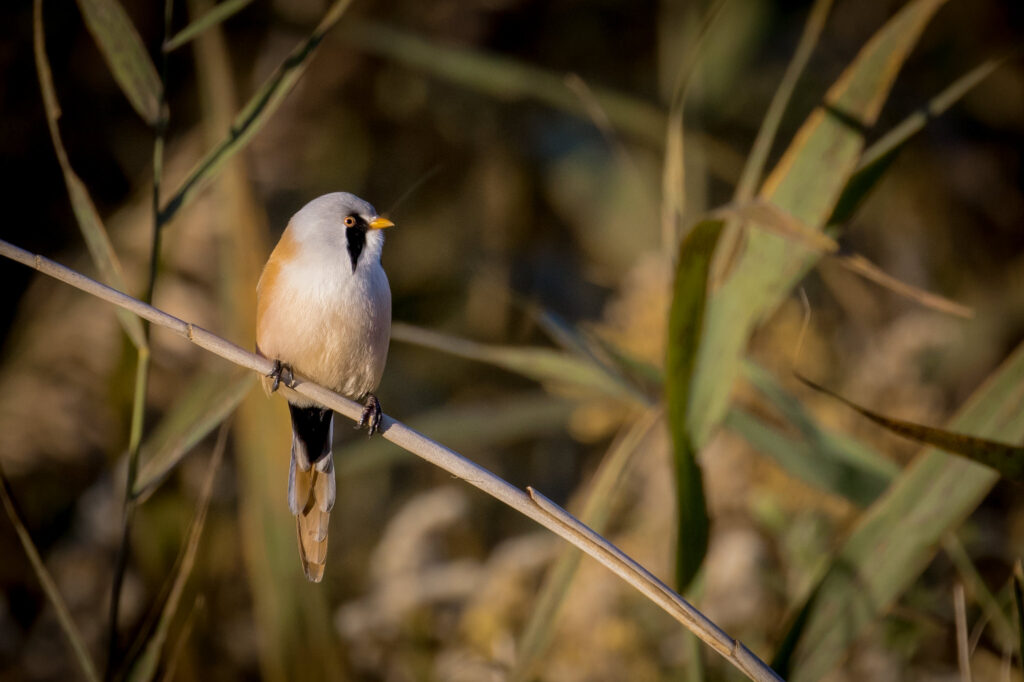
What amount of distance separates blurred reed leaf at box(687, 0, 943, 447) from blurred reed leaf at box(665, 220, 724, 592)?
0.05 m

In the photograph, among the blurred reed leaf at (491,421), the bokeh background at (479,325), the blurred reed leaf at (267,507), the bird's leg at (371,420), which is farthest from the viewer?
the blurred reed leaf at (491,421)

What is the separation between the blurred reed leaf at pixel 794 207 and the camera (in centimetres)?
138

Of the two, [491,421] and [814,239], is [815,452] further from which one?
[491,421]

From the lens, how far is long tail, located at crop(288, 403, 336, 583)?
0.97 m

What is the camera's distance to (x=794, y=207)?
140 cm

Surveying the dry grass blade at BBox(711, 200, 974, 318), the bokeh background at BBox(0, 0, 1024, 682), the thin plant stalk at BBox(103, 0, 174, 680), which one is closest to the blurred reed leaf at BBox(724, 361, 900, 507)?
the bokeh background at BBox(0, 0, 1024, 682)

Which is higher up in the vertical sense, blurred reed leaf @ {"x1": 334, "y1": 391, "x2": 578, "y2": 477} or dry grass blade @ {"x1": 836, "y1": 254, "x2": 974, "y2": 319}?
blurred reed leaf @ {"x1": 334, "y1": 391, "x2": 578, "y2": 477}

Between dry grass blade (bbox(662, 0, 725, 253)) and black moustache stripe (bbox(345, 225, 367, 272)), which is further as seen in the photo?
dry grass blade (bbox(662, 0, 725, 253))

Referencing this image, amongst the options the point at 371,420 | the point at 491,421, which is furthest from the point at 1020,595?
the point at 491,421

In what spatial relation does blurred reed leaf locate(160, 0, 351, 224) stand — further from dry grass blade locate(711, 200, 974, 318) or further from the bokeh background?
dry grass blade locate(711, 200, 974, 318)

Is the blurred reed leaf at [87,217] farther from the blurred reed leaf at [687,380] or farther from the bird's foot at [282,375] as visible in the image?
the blurred reed leaf at [687,380]

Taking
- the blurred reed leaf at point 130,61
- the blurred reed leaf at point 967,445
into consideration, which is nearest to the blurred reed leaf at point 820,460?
the blurred reed leaf at point 967,445

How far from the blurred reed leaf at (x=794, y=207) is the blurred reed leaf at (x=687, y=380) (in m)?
0.05

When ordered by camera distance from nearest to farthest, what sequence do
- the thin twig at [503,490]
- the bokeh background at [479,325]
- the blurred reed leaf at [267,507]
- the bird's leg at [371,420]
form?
the thin twig at [503,490] → the bird's leg at [371,420] → the blurred reed leaf at [267,507] → the bokeh background at [479,325]
